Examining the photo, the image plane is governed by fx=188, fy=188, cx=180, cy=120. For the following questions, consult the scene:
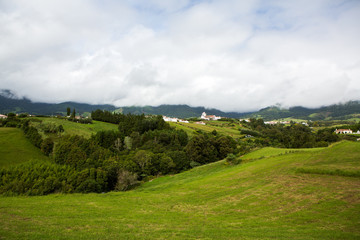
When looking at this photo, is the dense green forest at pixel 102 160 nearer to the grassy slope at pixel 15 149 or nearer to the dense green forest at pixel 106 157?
the dense green forest at pixel 106 157

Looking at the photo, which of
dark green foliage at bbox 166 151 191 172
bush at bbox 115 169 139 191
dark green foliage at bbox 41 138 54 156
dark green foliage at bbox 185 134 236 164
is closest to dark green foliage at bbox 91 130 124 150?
dark green foliage at bbox 41 138 54 156

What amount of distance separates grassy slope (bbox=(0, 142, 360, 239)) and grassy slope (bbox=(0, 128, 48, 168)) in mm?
42098

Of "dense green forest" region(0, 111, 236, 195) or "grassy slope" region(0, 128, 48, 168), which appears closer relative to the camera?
"dense green forest" region(0, 111, 236, 195)

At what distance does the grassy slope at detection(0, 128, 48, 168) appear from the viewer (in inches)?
1958

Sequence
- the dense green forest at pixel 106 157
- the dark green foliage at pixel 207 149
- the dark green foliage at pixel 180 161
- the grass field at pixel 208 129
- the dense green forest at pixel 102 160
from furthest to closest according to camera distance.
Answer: the grass field at pixel 208 129 < the dark green foliage at pixel 207 149 < the dark green foliage at pixel 180 161 < the dense green forest at pixel 106 157 < the dense green forest at pixel 102 160

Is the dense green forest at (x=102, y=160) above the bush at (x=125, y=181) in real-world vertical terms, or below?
above

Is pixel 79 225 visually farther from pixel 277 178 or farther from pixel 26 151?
pixel 26 151

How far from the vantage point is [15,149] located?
182 ft

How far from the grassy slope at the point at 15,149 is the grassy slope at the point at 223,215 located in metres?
42.1

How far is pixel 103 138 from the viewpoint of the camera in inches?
3054

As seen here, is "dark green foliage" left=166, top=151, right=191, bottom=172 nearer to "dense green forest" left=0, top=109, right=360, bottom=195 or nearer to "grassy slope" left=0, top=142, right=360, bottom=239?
"dense green forest" left=0, top=109, right=360, bottom=195

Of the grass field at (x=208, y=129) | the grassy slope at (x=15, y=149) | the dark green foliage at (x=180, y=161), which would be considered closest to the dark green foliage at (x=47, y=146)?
the grassy slope at (x=15, y=149)

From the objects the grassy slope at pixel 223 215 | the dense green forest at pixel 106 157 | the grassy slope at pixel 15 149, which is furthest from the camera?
the grassy slope at pixel 15 149

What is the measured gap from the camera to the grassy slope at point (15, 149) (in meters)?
49.7
